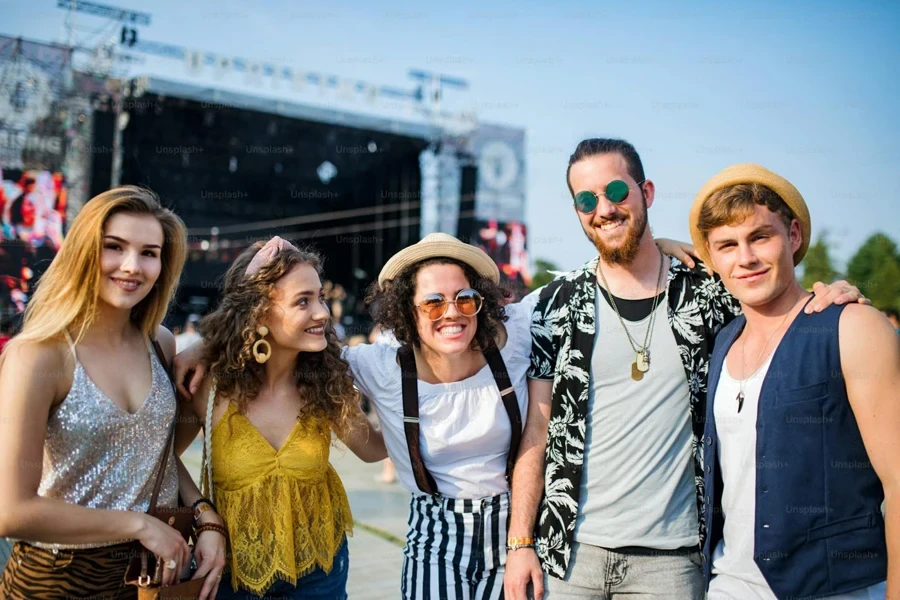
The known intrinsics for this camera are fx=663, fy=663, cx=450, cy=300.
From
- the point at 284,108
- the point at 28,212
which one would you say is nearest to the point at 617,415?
the point at 28,212

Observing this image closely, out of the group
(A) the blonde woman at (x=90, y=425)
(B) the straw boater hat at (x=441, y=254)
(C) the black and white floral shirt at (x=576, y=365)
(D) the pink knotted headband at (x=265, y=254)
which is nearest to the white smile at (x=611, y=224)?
(C) the black and white floral shirt at (x=576, y=365)

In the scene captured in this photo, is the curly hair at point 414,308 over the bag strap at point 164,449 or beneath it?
over

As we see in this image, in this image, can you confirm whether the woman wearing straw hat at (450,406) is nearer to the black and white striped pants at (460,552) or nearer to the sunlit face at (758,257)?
the black and white striped pants at (460,552)

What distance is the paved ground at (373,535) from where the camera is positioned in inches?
165

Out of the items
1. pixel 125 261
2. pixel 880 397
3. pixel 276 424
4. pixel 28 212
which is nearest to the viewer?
pixel 880 397

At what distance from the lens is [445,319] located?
7.53ft

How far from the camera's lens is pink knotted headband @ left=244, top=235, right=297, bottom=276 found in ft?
7.80

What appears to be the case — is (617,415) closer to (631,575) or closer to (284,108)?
(631,575)

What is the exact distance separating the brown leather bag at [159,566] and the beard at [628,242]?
1.56m

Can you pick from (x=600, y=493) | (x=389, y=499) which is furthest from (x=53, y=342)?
(x=389, y=499)

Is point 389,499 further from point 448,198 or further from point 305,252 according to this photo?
point 448,198

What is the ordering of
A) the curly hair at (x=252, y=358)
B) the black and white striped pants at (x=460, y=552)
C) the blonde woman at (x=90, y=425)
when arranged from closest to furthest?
the blonde woman at (x=90, y=425) → the black and white striped pants at (x=460, y=552) → the curly hair at (x=252, y=358)

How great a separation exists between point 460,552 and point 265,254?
4.07 ft

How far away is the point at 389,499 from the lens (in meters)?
6.30
